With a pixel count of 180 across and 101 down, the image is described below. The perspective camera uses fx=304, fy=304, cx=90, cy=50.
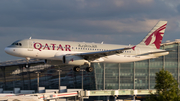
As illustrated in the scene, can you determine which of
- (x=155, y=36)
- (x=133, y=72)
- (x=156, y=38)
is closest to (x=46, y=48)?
(x=156, y=38)

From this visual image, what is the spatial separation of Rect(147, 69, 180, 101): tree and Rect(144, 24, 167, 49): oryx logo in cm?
2960

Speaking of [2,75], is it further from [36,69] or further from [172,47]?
[172,47]

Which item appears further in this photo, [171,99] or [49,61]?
[49,61]

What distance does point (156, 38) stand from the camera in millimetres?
67625

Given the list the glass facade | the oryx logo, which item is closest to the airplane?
the oryx logo

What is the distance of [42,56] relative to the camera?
5194 cm

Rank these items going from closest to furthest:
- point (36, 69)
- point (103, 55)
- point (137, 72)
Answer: point (103, 55)
point (137, 72)
point (36, 69)

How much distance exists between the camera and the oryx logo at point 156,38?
66356 millimetres

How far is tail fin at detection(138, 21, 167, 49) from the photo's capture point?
6606cm

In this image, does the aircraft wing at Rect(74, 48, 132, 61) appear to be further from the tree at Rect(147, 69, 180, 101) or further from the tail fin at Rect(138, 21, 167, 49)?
the tree at Rect(147, 69, 180, 101)

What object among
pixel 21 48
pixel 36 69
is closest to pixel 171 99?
pixel 21 48

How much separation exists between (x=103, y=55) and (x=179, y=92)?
69.1 feet

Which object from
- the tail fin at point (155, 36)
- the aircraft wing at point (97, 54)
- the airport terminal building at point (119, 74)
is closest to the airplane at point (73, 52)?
the aircraft wing at point (97, 54)

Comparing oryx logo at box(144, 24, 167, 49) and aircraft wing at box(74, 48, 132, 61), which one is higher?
oryx logo at box(144, 24, 167, 49)
